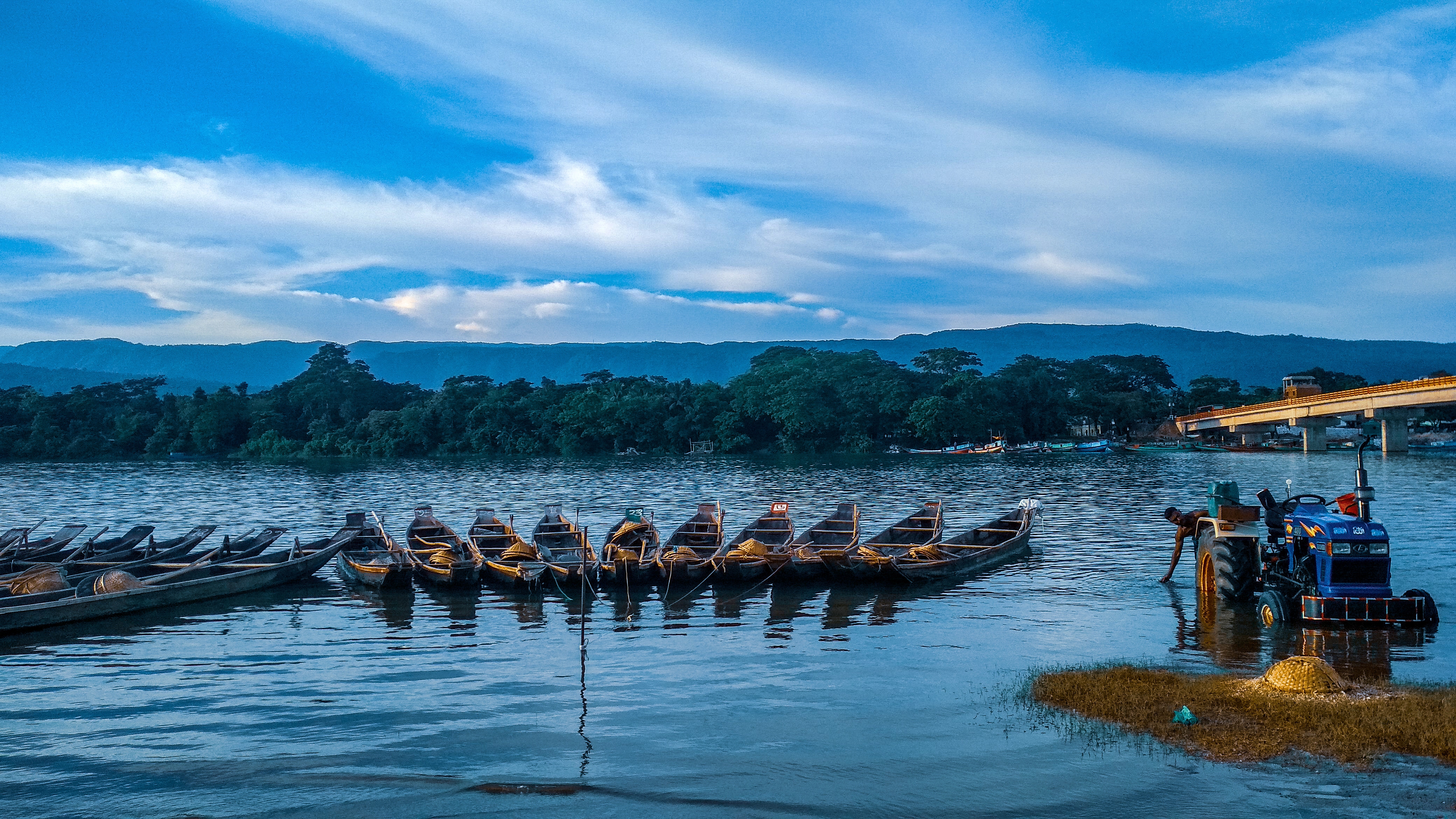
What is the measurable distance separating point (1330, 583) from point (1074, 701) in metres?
5.63

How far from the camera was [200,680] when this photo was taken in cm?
1555

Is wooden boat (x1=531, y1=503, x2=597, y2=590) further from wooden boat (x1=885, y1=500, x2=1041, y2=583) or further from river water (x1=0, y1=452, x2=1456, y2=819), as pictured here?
wooden boat (x1=885, y1=500, x2=1041, y2=583)

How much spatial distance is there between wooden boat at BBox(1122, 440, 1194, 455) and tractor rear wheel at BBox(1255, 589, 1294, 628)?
294 feet

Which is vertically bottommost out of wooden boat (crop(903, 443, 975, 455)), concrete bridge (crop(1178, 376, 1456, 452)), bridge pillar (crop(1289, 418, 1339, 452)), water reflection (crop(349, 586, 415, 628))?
water reflection (crop(349, 586, 415, 628))

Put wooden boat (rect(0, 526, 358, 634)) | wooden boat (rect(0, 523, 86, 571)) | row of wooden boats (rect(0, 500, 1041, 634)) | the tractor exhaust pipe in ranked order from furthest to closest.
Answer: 1. wooden boat (rect(0, 523, 86, 571))
2. row of wooden boats (rect(0, 500, 1041, 634))
3. wooden boat (rect(0, 526, 358, 634))
4. the tractor exhaust pipe

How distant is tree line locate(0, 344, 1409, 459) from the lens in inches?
4557

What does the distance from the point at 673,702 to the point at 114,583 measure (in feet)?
47.1

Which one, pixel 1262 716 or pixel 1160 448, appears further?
pixel 1160 448

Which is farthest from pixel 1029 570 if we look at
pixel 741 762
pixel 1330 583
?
pixel 741 762

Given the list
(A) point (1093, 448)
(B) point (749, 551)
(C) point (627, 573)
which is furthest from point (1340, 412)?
(C) point (627, 573)

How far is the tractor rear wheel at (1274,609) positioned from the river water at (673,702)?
0.22m

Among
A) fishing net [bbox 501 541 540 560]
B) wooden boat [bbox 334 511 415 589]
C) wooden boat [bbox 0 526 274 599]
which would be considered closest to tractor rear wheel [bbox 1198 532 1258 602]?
fishing net [bbox 501 541 540 560]

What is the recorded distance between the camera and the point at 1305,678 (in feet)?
37.9

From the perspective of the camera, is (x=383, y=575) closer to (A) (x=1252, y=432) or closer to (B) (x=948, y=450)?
(B) (x=948, y=450)
